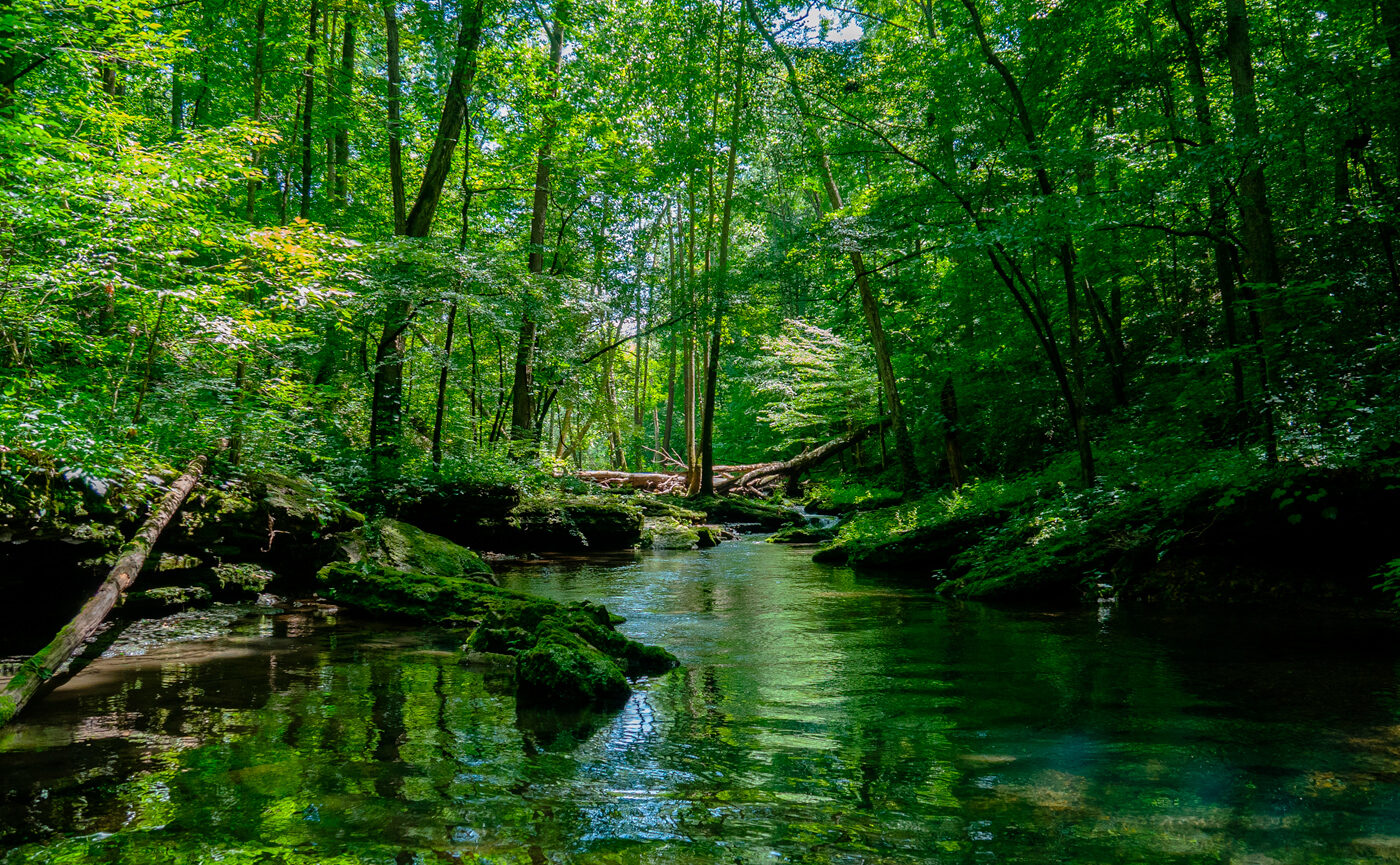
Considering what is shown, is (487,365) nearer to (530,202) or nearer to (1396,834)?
(530,202)

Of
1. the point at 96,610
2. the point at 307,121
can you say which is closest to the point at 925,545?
the point at 96,610

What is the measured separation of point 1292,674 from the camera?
188 inches

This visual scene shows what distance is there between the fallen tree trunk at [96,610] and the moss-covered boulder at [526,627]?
167cm

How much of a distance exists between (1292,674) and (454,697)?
5.66 meters

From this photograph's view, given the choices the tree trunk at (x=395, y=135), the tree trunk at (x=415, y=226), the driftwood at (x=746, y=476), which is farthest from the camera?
the driftwood at (x=746, y=476)

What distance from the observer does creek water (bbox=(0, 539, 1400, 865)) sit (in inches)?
100

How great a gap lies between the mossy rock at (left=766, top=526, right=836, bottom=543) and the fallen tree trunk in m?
10.7

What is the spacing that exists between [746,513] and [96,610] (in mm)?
15346

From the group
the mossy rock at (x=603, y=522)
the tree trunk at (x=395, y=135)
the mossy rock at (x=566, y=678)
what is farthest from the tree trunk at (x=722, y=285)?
the mossy rock at (x=566, y=678)

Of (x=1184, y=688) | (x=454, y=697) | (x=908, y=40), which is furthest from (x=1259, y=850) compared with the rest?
(x=908, y=40)

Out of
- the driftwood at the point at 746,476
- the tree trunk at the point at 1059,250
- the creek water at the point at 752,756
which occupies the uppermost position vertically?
the tree trunk at the point at 1059,250

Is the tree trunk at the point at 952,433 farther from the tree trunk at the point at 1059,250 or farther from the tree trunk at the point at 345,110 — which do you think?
the tree trunk at the point at 345,110

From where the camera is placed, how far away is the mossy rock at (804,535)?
15297mm

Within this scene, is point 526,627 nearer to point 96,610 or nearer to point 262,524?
point 96,610
